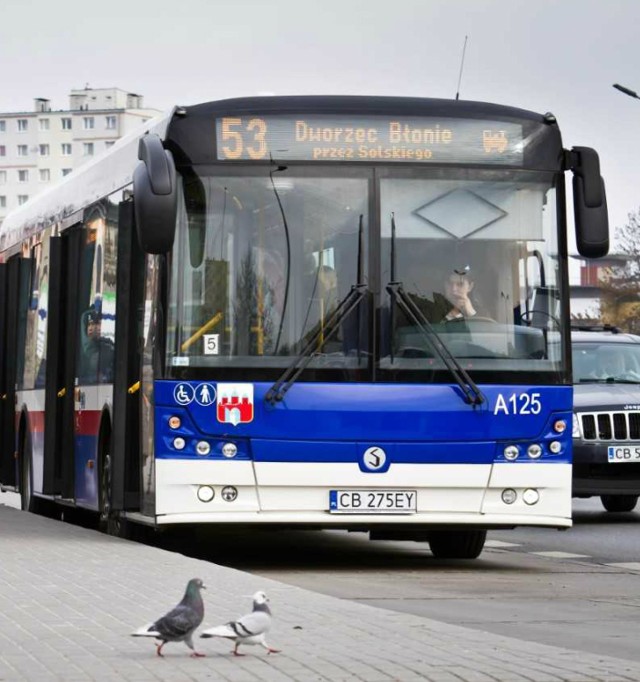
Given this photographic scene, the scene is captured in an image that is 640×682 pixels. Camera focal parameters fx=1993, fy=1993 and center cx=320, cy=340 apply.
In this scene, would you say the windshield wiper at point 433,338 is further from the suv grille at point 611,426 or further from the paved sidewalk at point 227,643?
the suv grille at point 611,426

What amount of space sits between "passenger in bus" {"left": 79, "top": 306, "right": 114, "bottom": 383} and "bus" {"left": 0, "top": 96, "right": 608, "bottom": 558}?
1.79 metres

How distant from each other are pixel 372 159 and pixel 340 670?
718 cm

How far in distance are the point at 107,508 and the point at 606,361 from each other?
8.19 meters

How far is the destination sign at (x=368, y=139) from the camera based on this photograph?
47.9 feet

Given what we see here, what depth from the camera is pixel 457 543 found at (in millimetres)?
16672

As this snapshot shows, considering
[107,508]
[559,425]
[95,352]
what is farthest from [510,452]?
[95,352]

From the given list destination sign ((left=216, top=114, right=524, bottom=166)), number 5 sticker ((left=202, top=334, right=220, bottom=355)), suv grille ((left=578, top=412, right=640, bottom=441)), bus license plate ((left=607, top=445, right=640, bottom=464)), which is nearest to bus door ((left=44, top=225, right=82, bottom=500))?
destination sign ((left=216, top=114, right=524, bottom=166))

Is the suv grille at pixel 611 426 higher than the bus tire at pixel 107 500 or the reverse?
higher

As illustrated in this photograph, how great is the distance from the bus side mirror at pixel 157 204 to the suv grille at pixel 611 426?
8203 millimetres

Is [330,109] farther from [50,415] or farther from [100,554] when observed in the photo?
[50,415]

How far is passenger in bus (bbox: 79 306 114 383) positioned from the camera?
54.5ft

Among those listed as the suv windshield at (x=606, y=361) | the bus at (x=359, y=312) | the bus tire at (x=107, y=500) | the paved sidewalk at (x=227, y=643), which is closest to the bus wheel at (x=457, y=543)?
the bus at (x=359, y=312)

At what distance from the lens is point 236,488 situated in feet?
46.8

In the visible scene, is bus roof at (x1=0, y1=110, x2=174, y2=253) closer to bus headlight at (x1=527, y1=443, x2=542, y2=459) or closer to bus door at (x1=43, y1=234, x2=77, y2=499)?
bus door at (x1=43, y1=234, x2=77, y2=499)
